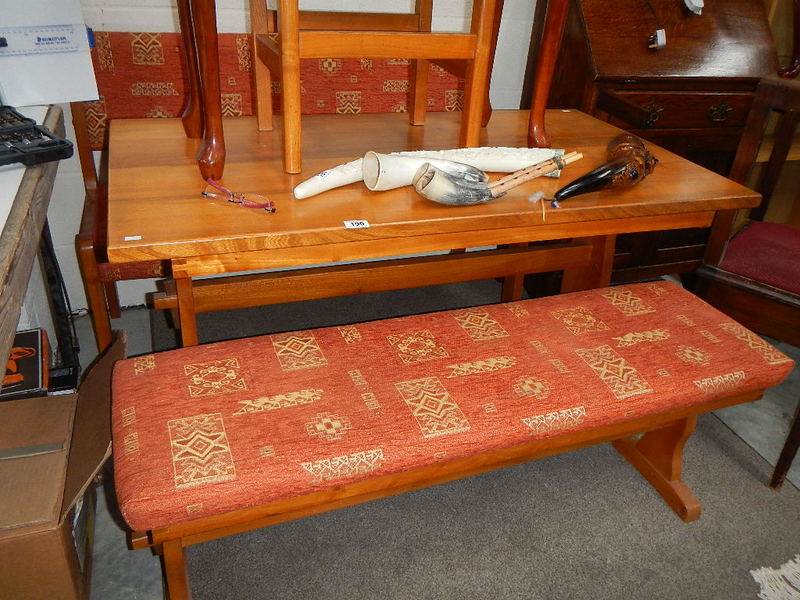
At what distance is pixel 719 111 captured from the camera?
2.07m

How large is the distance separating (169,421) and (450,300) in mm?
1495

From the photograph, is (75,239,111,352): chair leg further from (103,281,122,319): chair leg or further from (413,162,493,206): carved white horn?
(413,162,493,206): carved white horn

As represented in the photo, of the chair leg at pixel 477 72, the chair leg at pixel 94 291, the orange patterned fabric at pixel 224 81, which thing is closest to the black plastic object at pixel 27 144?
the chair leg at pixel 94 291

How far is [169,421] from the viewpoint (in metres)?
1.01

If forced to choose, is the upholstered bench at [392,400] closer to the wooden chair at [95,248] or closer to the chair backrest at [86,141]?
the wooden chair at [95,248]

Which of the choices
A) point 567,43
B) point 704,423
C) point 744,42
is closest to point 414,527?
point 704,423

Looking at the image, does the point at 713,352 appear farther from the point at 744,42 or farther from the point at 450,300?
the point at 744,42

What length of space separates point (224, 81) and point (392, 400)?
127cm

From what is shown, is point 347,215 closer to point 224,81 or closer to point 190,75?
point 190,75

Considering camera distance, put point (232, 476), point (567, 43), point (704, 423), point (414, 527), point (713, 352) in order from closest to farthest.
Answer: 1. point (232, 476)
2. point (713, 352)
3. point (414, 527)
4. point (704, 423)
5. point (567, 43)

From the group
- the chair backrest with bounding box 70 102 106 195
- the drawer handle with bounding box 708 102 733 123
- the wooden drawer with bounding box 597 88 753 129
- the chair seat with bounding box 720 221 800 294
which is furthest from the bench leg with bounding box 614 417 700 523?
the chair backrest with bounding box 70 102 106 195

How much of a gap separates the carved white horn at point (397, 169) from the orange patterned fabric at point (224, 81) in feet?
2.81

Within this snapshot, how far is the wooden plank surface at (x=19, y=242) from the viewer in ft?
2.64

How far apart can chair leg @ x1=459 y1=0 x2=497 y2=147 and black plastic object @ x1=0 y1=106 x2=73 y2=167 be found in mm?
786
